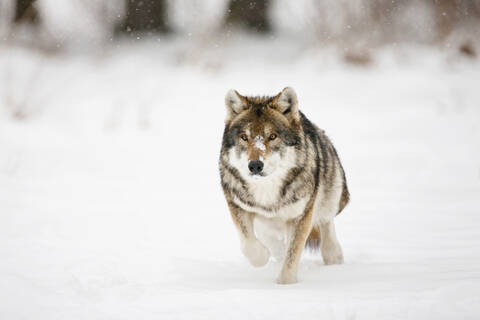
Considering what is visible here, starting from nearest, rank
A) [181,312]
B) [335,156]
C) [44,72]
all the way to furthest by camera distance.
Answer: [181,312]
[335,156]
[44,72]

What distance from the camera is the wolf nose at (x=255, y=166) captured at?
10.2 ft

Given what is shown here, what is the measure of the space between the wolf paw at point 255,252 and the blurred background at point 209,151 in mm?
134

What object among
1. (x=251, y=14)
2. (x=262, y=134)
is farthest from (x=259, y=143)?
(x=251, y=14)

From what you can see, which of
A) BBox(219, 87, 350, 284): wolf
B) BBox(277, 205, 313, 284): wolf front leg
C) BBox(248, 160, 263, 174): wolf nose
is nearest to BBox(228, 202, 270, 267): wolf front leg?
BBox(219, 87, 350, 284): wolf

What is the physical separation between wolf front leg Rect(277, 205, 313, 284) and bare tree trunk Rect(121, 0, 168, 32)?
44.2 feet

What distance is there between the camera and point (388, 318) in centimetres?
218

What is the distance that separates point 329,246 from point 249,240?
778mm

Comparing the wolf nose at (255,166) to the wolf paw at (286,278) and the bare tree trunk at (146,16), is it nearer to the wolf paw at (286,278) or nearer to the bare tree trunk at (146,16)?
the wolf paw at (286,278)

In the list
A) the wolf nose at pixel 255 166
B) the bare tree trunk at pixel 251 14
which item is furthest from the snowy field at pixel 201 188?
the bare tree trunk at pixel 251 14

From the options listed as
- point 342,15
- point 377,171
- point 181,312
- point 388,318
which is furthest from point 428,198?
point 342,15

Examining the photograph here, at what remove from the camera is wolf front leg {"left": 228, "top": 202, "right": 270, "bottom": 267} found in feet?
11.4

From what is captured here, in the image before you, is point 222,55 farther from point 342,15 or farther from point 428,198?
point 428,198

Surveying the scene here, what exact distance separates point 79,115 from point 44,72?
9.78ft

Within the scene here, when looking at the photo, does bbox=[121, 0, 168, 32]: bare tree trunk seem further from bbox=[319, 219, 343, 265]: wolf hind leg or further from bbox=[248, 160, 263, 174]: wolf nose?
bbox=[248, 160, 263, 174]: wolf nose
